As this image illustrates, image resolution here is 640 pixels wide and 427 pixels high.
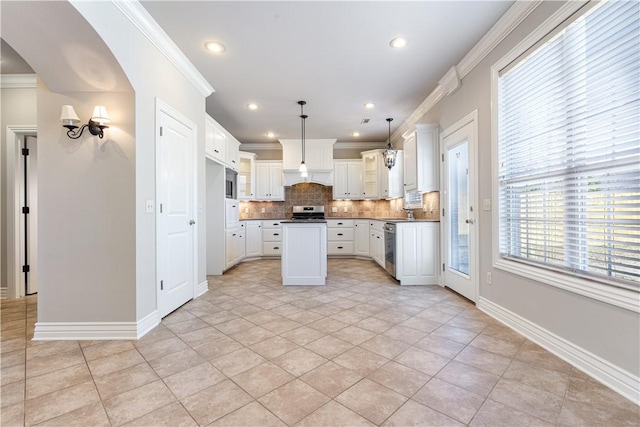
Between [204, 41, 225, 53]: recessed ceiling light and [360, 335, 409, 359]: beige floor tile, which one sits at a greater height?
[204, 41, 225, 53]: recessed ceiling light

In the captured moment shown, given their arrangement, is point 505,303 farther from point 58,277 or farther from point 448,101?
point 58,277

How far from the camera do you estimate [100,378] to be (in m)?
1.75

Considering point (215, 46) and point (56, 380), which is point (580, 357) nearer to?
point (56, 380)

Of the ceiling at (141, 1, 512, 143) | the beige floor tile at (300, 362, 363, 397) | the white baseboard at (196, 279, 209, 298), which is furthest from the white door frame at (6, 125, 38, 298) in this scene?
the beige floor tile at (300, 362, 363, 397)

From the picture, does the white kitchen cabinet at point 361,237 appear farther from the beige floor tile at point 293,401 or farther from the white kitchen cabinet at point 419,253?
the beige floor tile at point 293,401

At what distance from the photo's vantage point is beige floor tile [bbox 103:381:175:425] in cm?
141

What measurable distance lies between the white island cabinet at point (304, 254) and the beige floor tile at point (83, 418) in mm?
2703

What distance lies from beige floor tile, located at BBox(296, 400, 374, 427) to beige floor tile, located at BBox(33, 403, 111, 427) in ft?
3.27

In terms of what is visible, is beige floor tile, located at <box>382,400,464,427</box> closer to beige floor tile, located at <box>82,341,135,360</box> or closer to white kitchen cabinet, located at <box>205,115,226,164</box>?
beige floor tile, located at <box>82,341,135,360</box>

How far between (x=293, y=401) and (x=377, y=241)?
421 centimetres

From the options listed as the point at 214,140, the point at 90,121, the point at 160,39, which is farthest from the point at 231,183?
the point at 90,121

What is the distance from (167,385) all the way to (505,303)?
283cm

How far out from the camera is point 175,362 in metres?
1.94

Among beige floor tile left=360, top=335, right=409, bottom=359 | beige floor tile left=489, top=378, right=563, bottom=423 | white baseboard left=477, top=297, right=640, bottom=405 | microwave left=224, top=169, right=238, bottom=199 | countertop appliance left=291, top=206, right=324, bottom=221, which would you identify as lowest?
beige floor tile left=360, top=335, right=409, bottom=359
